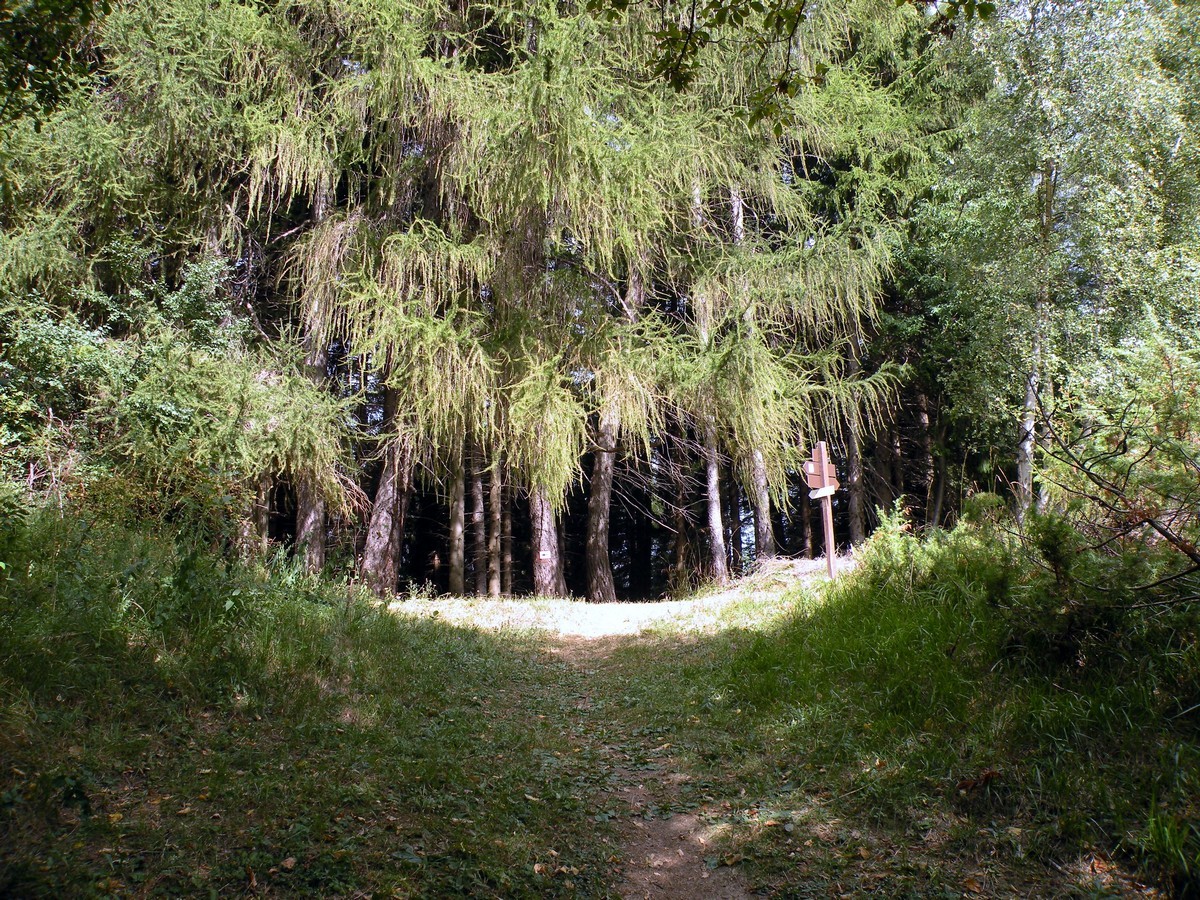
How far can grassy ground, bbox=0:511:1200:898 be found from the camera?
2777 mm

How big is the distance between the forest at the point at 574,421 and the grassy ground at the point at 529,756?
0.09 ft

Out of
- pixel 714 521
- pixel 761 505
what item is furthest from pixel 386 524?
pixel 761 505

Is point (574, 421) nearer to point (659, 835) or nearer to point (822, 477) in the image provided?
point (822, 477)

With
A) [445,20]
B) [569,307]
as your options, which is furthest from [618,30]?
[569,307]

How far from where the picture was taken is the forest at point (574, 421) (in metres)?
3.25

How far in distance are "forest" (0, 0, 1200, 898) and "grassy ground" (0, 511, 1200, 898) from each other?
1.1 inches

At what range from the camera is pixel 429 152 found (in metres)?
11.0

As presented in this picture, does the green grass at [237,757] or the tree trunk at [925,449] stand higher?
the tree trunk at [925,449]

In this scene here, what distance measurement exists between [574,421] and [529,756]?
5983 millimetres

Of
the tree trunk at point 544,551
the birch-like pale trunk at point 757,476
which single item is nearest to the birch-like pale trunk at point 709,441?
the birch-like pale trunk at point 757,476

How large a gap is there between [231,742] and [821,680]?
3900mm

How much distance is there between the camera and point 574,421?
32.6 ft

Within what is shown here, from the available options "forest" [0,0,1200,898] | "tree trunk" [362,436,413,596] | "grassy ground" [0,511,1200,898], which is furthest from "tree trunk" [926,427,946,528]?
"tree trunk" [362,436,413,596]

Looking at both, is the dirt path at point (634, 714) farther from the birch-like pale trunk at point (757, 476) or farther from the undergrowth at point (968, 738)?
the birch-like pale trunk at point (757, 476)
